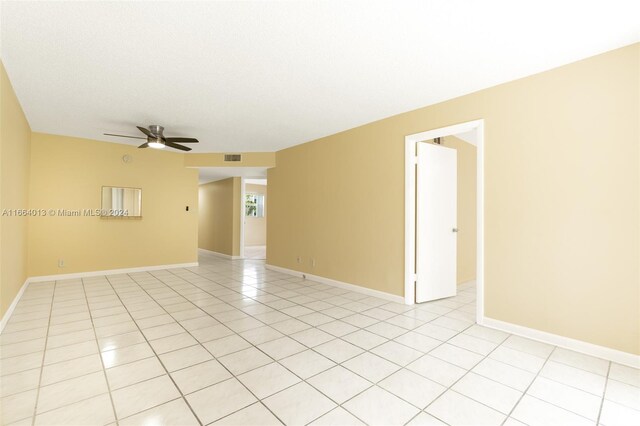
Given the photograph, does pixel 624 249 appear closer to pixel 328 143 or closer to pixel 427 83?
pixel 427 83

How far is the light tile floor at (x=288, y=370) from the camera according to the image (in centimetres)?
176

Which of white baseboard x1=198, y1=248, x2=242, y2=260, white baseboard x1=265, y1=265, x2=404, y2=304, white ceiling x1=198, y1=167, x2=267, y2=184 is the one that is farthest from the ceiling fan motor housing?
white baseboard x1=198, y1=248, x2=242, y2=260

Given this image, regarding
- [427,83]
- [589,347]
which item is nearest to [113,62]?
[427,83]

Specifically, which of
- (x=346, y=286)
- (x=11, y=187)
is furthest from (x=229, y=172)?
(x=346, y=286)

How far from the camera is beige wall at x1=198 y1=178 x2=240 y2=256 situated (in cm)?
866

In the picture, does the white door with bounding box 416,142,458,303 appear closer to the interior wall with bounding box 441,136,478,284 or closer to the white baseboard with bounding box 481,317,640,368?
the interior wall with bounding box 441,136,478,284

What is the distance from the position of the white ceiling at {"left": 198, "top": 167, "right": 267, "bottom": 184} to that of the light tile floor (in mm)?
4138

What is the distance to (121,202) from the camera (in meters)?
6.04

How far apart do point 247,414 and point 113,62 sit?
11.1 feet

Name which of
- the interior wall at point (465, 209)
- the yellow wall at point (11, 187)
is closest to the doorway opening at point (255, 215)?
the yellow wall at point (11, 187)

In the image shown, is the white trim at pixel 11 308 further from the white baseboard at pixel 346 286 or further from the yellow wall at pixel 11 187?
the white baseboard at pixel 346 286

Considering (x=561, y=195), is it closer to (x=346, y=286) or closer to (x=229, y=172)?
(x=346, y=286)

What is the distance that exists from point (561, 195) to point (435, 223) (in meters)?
1.64

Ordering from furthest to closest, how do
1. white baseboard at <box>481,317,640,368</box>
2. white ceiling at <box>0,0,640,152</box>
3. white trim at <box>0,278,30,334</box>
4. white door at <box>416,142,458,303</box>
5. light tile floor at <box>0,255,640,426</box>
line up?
white door at <box>416,142,458,303</box> < white trim at <box>0,278,30,334</box> < white baseboard at <box>481,317,640,368</box> < white ceiling at <box>0,0,640,152</box> < light tile floor at <box>0,255,640,426</box>
